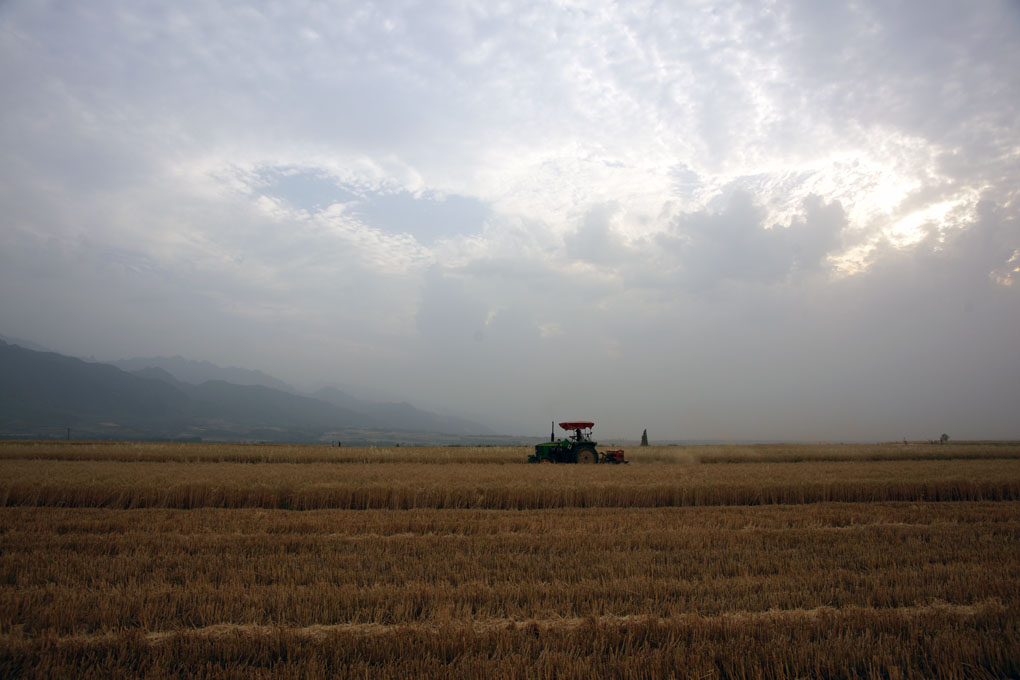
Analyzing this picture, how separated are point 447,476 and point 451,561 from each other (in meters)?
9.76

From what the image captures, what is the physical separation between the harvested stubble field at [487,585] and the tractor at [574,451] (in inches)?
454

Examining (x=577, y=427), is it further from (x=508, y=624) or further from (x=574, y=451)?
(x=508, y=624)

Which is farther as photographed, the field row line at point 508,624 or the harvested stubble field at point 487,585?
the field row line at point 508,624

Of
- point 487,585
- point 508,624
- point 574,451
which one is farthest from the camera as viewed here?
point 574,451

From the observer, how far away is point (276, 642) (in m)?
5.07

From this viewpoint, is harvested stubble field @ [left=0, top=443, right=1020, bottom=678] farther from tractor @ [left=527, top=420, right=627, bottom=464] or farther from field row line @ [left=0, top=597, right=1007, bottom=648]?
tractor @ [left=527, top=420, right=627, bottom=464]

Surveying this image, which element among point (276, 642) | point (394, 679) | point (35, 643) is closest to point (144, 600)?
point (35, 643)

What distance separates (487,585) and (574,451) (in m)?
20.0

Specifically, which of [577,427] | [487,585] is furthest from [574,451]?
[487,585]

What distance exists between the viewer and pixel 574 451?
26.3m

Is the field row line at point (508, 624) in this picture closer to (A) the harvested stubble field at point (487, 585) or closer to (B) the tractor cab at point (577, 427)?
(A) the harvested stubble field at point (487, 585)

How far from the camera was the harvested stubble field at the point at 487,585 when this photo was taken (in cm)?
478

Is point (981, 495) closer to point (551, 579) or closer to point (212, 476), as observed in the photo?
point (551, 579)

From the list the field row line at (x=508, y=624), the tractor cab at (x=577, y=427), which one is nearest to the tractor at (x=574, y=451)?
the tractor cab at (x=577, y=427)
